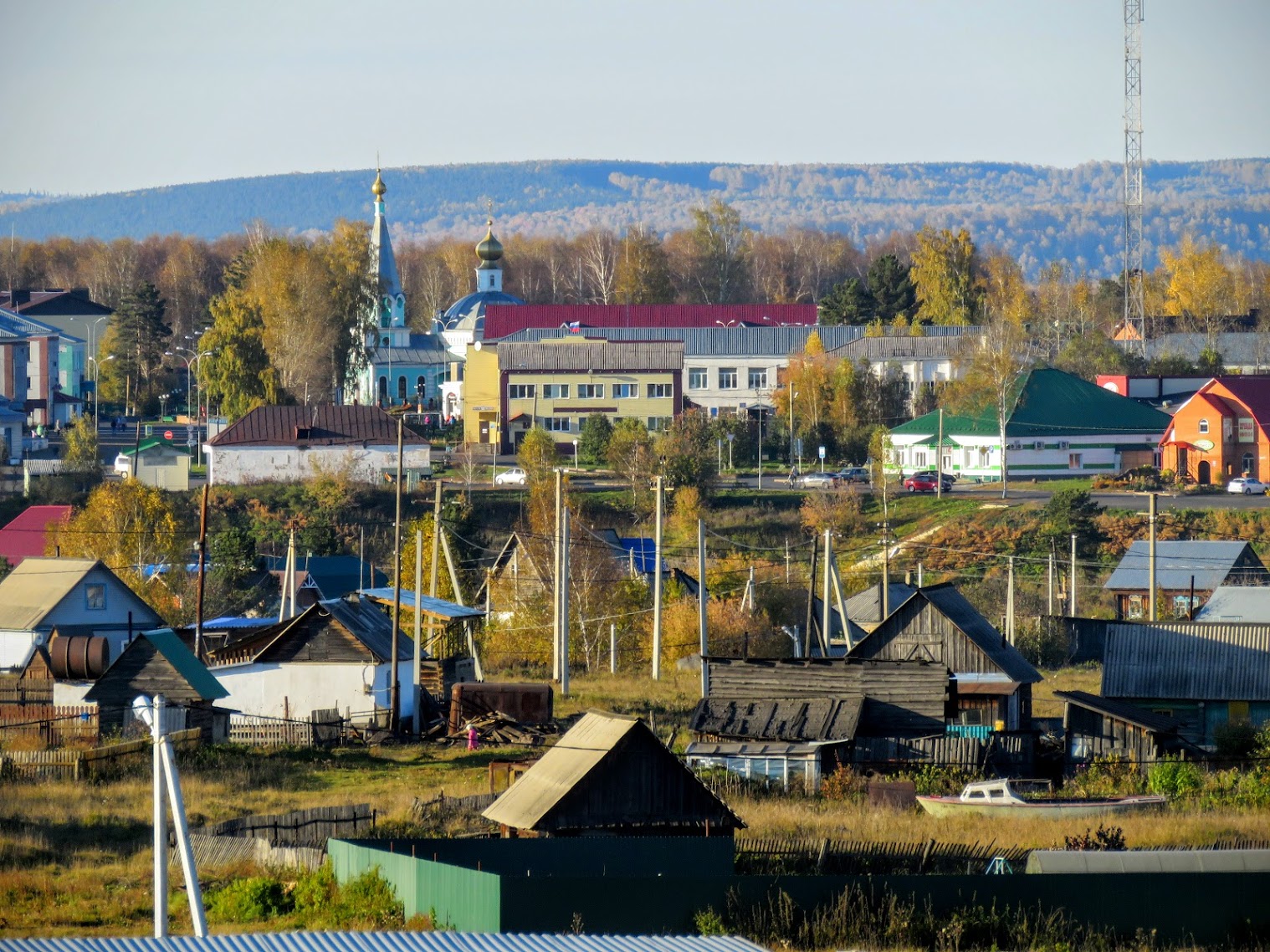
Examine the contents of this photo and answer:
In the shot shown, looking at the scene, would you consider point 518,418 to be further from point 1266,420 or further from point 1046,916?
point 1046,916

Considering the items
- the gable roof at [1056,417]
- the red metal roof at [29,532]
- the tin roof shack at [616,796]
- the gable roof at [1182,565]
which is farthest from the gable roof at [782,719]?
the gable roof at [1056,417]

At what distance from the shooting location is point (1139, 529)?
48344 mm

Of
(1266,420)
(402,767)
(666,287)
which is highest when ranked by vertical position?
(666,287)

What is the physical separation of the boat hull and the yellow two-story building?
4424cm

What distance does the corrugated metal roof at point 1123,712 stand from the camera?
24.9m

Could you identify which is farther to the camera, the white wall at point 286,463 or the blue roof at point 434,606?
the white wall at point 286,463

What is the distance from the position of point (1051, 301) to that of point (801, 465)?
3238cm

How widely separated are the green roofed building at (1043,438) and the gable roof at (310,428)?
1663 centimetres

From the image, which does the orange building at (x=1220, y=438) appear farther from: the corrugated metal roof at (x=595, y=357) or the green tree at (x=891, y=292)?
the green tree at (x=891, y=292)

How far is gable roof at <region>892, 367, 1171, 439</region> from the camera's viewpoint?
59.0 m

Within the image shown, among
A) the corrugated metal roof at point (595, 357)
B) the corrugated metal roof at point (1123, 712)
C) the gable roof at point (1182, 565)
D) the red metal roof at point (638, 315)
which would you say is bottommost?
the corrugated metal roof at point (1123, 712)

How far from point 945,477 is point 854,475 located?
2.91 m

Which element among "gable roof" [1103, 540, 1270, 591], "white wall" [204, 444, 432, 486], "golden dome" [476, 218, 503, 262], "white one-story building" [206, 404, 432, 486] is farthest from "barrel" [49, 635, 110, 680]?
"golden dome" [476, 218, 503, 262]

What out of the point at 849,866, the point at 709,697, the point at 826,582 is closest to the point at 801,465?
the point at 826,582
